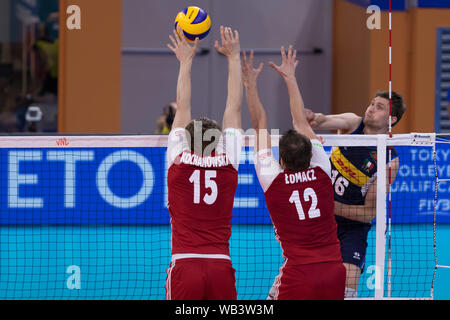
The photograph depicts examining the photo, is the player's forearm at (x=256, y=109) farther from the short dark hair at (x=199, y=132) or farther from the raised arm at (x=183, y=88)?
the short dark hair at (x=199, y=132)

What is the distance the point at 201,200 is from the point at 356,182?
2.10 metres

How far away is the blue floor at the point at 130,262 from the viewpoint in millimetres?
7926

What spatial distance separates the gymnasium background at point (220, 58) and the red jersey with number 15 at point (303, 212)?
936cm

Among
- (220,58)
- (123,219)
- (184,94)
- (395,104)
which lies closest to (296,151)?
(184,94)

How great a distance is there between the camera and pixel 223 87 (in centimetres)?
1673

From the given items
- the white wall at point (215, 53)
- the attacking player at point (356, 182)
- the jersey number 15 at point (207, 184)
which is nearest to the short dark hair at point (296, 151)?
the jersey number 15 at point (207, 184)

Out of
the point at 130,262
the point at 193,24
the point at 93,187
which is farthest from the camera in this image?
the point at 93,187

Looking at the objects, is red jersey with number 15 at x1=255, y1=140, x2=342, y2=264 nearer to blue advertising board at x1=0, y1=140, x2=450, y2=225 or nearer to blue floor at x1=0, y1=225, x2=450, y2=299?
blue floor at x1=0, y1=225, x2=450, y2=299

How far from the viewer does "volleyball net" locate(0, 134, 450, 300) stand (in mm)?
8641

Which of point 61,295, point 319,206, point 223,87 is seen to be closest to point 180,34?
point 319,206

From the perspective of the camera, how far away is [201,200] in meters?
5.39

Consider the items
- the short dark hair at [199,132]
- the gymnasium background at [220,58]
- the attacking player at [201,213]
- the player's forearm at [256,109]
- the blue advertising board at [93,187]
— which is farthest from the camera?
the gymnasium background at [220,58]

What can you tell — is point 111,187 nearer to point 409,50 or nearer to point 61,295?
point 61,295

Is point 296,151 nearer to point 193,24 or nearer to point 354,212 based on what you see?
point 354,212
